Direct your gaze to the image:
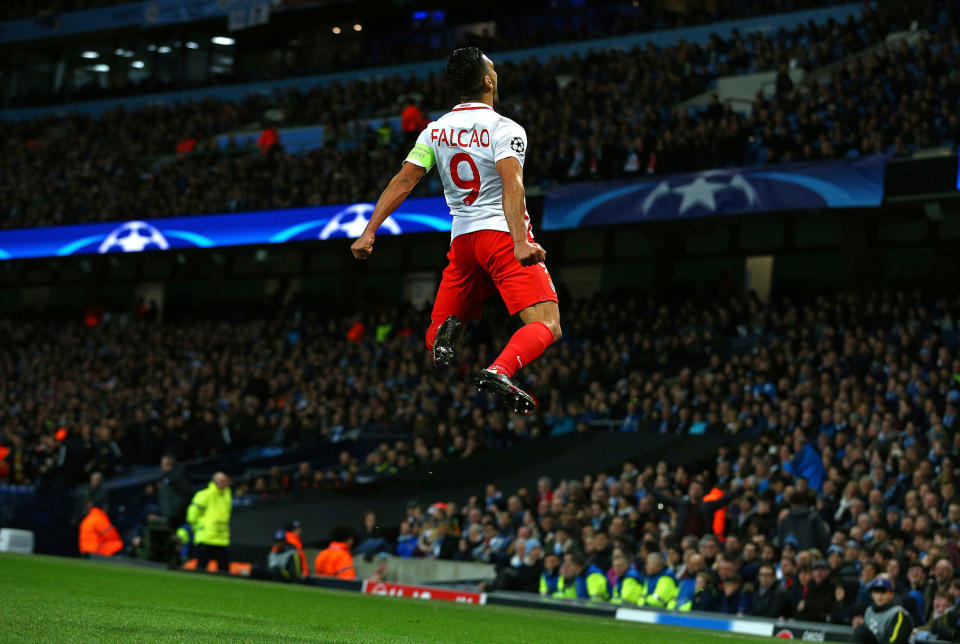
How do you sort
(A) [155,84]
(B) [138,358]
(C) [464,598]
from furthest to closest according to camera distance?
(A) [155,84], (B) [138,358], (C) [464,598]

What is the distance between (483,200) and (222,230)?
2313 centimetres

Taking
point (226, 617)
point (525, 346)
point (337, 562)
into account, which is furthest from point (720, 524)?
point (525, 346)

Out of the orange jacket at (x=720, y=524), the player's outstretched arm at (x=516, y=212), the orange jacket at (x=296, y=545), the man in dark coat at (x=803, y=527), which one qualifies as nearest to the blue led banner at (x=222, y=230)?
the orange jacket at (x=296, y=545)

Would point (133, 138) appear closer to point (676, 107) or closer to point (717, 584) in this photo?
point (676, 107)

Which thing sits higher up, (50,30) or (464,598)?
(50,30)

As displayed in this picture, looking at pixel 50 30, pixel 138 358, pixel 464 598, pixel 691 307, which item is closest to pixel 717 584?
pixel 464 598

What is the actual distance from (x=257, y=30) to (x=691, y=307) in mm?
25556

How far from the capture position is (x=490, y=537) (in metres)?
16.8

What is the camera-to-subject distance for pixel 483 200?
6.73 metres

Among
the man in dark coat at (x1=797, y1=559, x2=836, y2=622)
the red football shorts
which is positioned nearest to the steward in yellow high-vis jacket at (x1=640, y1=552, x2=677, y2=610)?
the man in dark coat at (x1=797, y1=559, x2=836, y2=622)

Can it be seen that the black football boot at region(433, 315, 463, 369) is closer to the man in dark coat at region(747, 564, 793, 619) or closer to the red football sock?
the red football sock

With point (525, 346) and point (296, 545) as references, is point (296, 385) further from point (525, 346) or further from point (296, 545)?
point (525, 346)

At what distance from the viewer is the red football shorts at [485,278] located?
6664 millimetres

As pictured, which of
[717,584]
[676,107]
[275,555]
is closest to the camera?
[717,584]
